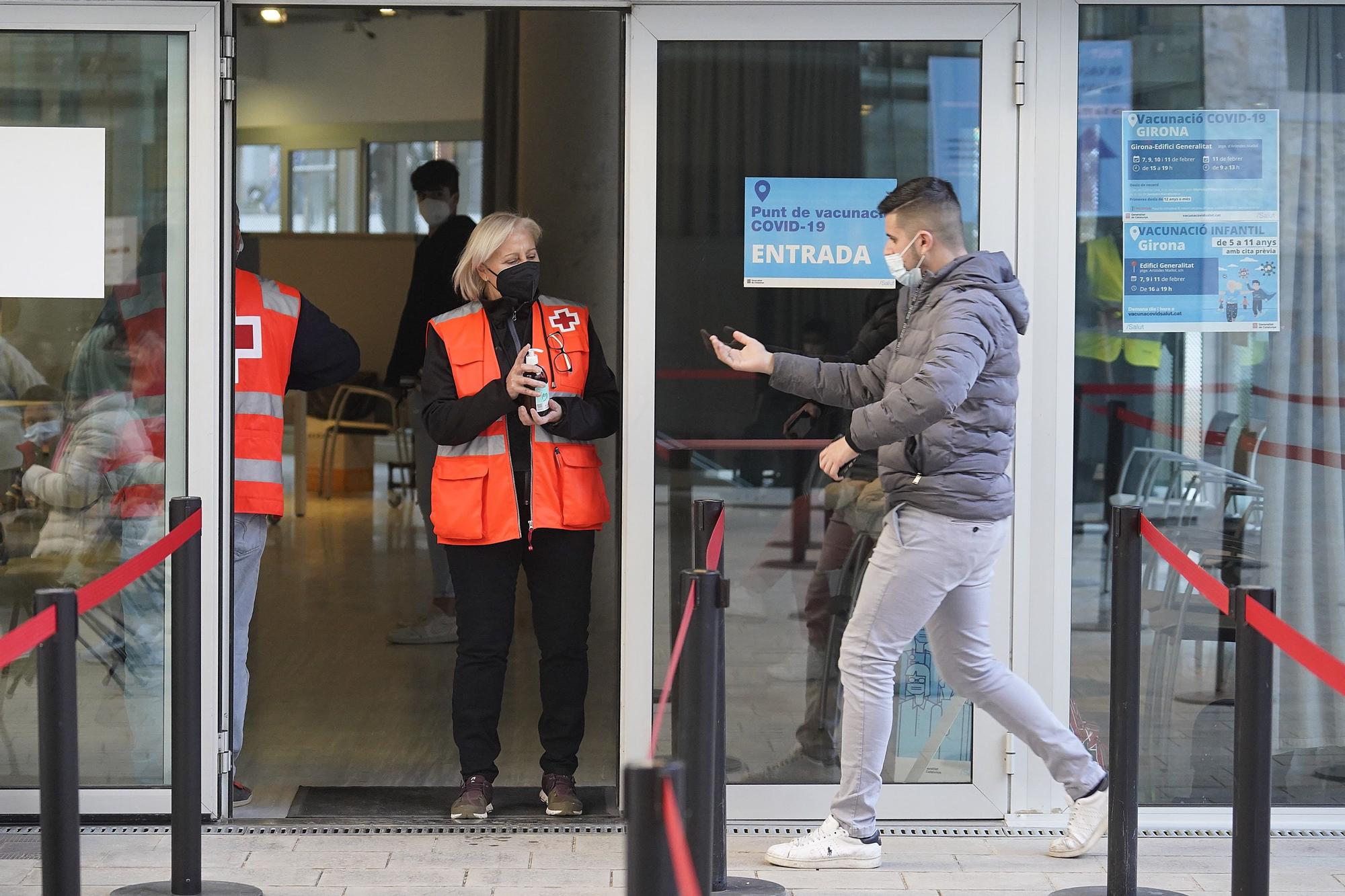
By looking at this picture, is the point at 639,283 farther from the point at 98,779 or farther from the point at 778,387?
the point at 98,779

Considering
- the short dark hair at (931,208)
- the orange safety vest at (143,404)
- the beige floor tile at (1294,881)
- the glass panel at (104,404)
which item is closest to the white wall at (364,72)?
the glass panel at (104,404)

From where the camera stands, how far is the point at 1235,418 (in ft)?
13.8

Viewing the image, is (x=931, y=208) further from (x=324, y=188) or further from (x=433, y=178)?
(x=324, y=188)

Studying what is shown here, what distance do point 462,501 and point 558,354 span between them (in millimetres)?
471

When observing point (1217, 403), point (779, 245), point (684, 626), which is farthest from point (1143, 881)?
point (779, 245)

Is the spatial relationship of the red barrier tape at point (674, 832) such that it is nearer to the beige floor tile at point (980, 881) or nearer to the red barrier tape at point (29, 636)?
the red barrier tape at point (29, 636)

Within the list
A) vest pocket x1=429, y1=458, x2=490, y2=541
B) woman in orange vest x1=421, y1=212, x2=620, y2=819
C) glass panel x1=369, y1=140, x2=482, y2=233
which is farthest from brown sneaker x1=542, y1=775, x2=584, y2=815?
glass panel x1=369, y1=140, x2=482, y2=233

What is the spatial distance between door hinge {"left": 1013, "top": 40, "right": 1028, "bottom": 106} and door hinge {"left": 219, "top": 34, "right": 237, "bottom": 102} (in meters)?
2.08

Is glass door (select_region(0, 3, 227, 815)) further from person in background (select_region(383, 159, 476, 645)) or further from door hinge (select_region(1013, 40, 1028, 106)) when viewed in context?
door hinge (select_region(1013, 40, 1028, 106))

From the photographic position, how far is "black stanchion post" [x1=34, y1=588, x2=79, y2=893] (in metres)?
2.62

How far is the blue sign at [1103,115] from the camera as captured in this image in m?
4.11

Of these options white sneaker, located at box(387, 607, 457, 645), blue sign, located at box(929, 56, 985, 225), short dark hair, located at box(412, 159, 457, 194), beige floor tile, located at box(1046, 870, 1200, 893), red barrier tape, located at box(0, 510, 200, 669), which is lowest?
beige floor tile, located at box(1046, 870, 1200, 893)

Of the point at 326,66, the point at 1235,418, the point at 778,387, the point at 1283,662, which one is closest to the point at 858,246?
the point at 778,387

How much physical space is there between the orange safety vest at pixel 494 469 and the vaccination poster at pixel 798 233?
0.58 m
